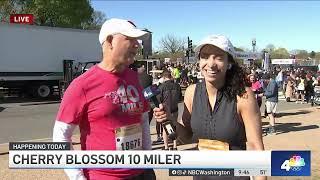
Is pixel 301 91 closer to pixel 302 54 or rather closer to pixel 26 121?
pixel 26 121

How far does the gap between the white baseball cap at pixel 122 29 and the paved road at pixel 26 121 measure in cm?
935

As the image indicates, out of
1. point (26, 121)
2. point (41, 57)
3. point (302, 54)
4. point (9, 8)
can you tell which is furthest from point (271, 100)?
point (302, 54)

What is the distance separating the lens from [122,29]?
3.00 meters

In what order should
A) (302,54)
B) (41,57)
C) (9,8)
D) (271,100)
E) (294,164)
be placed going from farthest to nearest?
(302,54)
(9,8)
(41,57)
(271,100)
(294,164)

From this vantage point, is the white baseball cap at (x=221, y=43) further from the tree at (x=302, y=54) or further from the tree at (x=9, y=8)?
the tree at (x=302, y=54)

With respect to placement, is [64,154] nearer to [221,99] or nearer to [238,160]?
[238,160]

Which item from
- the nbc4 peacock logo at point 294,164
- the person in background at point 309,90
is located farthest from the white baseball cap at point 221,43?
the person in background at point 309,90

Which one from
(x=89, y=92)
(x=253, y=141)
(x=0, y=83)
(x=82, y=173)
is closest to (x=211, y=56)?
(x=253, y=141)

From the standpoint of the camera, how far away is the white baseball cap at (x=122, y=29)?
2.97 m

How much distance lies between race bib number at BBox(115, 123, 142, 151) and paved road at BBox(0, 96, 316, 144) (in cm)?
922

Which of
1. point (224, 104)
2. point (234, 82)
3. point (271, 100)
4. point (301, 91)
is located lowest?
point (301, 91)

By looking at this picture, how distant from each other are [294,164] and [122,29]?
1.25 metres

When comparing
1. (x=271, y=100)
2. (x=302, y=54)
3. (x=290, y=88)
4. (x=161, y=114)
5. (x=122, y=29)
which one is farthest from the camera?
(x=302, y=54)

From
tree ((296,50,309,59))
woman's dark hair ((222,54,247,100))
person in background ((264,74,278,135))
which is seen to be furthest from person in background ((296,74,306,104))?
tree ((296,50,309,59))
